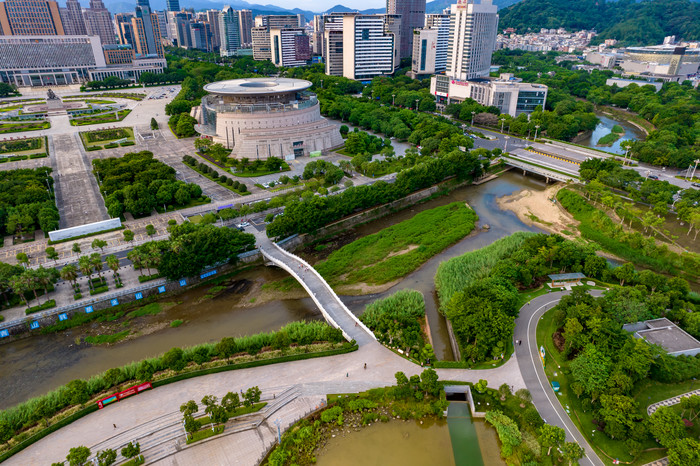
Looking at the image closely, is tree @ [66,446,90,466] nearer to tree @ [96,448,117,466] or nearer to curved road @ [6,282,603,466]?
tree @ [96,448,117,466]

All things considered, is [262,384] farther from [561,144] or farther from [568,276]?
[561,144]

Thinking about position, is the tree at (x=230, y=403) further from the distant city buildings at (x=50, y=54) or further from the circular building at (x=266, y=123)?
the distant city buildings at (x=50, y=54)

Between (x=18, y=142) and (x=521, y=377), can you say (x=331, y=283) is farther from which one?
(x=18, y=142)

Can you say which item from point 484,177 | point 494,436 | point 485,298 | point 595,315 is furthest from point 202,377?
point 484,177

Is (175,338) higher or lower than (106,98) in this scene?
lower

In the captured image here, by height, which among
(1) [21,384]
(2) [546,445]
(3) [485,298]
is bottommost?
(1) [21,384]

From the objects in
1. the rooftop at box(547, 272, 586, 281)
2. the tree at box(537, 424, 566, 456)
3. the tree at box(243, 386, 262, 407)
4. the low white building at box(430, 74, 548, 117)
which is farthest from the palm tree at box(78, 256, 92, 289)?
the low white building at box(430, 74, 548, 117)

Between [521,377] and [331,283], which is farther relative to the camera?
[331,283]

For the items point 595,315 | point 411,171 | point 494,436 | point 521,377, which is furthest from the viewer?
point 411,171
